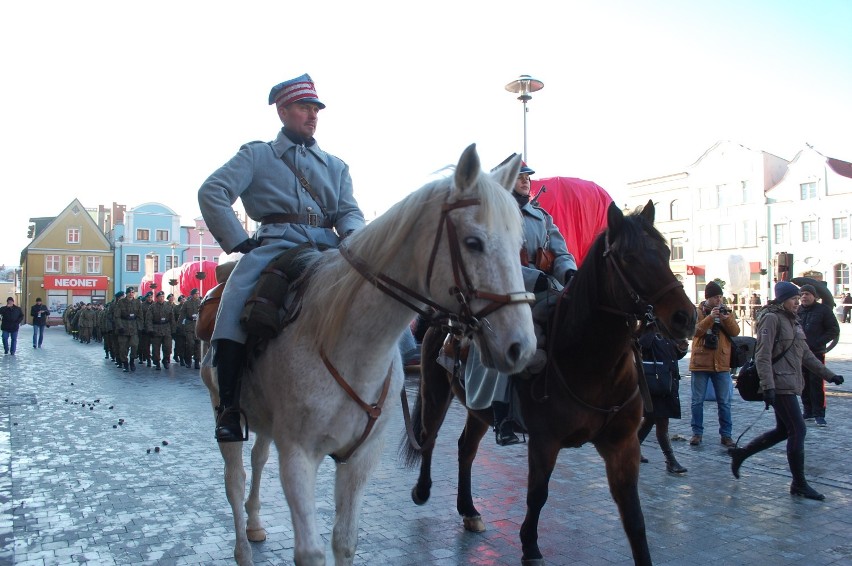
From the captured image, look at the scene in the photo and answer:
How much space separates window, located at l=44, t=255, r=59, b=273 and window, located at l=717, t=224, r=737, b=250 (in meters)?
59.6

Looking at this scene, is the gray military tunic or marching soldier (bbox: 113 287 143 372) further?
marching soldier (bbox: 113 287 143 372)

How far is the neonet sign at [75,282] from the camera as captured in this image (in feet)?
208

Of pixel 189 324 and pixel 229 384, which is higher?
pixel 189 324

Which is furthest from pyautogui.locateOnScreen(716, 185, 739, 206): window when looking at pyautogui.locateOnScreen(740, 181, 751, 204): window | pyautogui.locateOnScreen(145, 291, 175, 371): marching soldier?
pyautogui.locateOnScreen(145, 291, 175, 371): marching soldier

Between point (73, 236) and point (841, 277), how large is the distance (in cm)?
6599

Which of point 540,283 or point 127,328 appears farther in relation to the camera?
point 127,328

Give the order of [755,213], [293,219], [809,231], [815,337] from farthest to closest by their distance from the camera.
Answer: [755,213] → [809,231] → [815,337] → [293,219]

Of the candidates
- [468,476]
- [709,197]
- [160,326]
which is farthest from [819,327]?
[709,197]

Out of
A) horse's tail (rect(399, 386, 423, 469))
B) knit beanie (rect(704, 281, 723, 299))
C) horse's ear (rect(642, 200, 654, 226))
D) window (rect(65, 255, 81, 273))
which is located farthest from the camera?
window (rect(65, 255, 81, 273))

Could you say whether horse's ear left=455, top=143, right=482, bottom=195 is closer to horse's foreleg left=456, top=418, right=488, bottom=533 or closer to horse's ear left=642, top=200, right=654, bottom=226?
horse's ear left=642, top=200, right=654, bottom=226

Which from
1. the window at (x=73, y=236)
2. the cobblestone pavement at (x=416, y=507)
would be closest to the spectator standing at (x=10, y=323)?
the cobblestone pavement at (x=416, y=507)

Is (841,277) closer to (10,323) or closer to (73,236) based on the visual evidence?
(10,323)

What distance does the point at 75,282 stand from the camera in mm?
64438

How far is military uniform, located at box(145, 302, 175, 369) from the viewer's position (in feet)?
67.2
